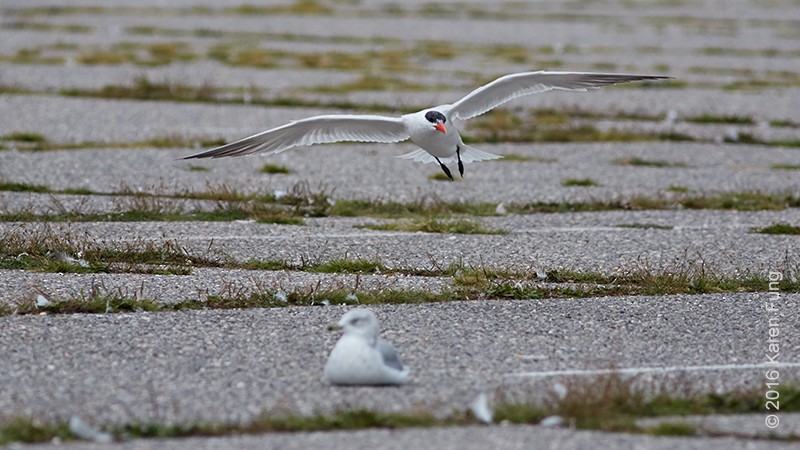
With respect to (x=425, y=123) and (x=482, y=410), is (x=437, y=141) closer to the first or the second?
(x=425, y=123)

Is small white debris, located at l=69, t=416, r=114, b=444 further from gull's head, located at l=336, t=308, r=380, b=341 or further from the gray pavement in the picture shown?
gull's head, located at l=336, t=308, r=380, b=341

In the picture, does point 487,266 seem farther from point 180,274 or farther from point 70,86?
point 70,86

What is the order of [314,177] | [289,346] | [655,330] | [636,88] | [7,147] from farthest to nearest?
[636,88]
[7,147]
[314,177]
[655,330]
[289,346]

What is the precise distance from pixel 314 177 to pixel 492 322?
6442mm

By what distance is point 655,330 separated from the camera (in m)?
8.31

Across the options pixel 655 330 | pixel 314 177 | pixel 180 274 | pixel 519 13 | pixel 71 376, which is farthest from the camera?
pixel 519 13

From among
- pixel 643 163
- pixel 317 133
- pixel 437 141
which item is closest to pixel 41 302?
pixel 317 133

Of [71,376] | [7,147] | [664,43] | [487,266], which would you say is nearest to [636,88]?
[664,43]

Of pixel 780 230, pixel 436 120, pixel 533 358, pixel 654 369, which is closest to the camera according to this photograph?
pixel 654 369

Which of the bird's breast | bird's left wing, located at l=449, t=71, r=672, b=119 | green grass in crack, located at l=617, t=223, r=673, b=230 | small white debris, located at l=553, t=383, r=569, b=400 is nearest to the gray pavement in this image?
green grass in crack, located at l=617, t=223, r=673, b=230

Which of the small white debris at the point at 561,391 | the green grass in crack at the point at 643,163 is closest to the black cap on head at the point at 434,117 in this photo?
the small white debris at the point at 561,391

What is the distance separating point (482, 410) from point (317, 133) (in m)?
5.12

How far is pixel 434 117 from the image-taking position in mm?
10727

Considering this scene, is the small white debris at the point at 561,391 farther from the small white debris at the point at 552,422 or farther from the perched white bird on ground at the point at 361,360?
the perched white bird on ground at the point at 361,360
